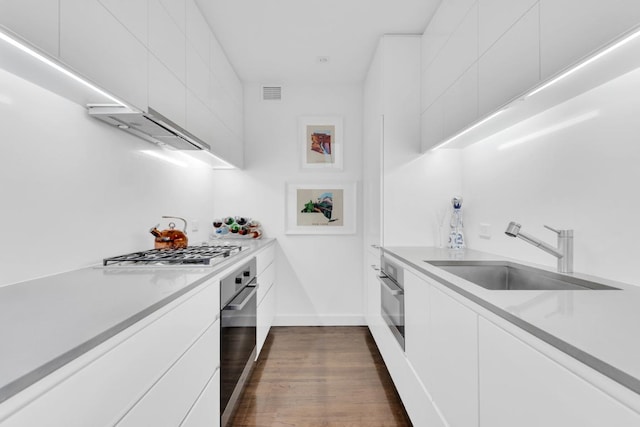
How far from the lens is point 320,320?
3.31m

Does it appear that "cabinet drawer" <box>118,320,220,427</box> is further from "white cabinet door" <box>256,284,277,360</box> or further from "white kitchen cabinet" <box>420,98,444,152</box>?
"white kitchen cabinet" <box>420,98,444,152</box>

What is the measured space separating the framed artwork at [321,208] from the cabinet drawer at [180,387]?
1.94 metres

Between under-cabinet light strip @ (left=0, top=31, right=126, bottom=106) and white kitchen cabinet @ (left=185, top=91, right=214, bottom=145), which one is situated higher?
white kitchen cabinet @ (left=185, top=91, right=214, bottom=145)

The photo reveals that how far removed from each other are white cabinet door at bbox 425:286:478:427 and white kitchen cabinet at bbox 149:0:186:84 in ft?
5.69

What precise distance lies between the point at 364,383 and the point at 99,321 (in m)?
1.93

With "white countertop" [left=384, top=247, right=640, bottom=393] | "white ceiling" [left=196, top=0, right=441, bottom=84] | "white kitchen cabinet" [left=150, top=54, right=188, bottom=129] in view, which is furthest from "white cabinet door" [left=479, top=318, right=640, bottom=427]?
"white ceiling" [left=196, top=0, right=441, bottom=84]

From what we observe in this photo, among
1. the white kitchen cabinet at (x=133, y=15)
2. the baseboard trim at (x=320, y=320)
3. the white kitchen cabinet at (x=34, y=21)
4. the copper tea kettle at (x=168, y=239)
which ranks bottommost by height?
the baseboard trim at (x=320, y=320)

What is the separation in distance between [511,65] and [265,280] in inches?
88.3

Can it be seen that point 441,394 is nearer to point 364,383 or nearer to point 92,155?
point 364,383

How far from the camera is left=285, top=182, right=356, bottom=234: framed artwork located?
3324 millimetres

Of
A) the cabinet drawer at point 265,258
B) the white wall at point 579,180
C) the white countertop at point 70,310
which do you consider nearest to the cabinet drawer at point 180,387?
the white countertop at point 70,310

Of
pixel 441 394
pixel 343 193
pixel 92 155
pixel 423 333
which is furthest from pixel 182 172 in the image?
pixel 441 394

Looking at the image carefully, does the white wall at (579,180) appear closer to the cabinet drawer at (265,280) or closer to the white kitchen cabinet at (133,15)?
the cabinet drawer at (265,280)

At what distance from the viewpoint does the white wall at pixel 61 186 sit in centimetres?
105
